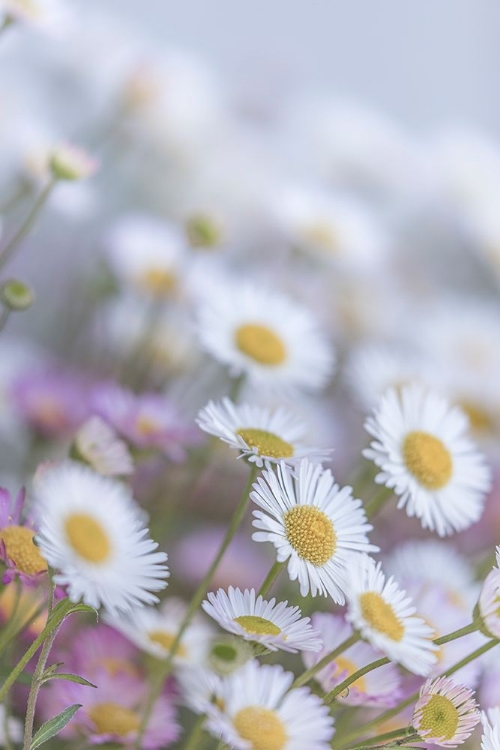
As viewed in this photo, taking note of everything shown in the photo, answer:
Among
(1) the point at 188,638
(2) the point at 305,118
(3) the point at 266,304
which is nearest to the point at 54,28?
(3) the point at 266,304

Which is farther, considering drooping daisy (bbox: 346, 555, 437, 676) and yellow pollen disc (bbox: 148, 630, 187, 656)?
yellow pollen disc (bbox: 148, 630, 187, 656)

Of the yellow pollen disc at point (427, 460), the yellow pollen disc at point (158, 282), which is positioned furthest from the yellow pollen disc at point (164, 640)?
the yellow pollen disc at point (158, 282)

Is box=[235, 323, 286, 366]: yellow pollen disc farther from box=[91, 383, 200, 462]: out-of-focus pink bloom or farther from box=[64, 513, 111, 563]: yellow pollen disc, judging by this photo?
box=[64, 513, 111, 563]: yellow pollen disc

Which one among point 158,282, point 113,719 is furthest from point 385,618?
point 158,282

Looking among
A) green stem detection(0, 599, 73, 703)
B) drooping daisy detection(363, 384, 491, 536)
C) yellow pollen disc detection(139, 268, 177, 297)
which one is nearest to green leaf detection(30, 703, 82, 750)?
green stem detection(0, 599, 73, 703)

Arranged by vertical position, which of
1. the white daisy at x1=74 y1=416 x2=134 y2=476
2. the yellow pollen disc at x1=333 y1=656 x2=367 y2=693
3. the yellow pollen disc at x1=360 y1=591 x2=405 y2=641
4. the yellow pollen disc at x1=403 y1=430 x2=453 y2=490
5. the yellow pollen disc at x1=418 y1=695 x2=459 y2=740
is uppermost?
the yellow pollen disc at x1=403 y1=430 x2=453 y2=490

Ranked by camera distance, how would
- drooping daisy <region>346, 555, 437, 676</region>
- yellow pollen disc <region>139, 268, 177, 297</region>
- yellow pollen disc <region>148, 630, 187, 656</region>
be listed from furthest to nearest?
yellow pollen disc <region>139, 268, 177, 297</region> < yellow pollen disc <region>148, 630, 187, 656</region> < drooping daisy <region>346, 555, 437, 676</region>

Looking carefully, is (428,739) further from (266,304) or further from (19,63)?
(19,63)

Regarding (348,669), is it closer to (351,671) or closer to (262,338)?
(351,671)
